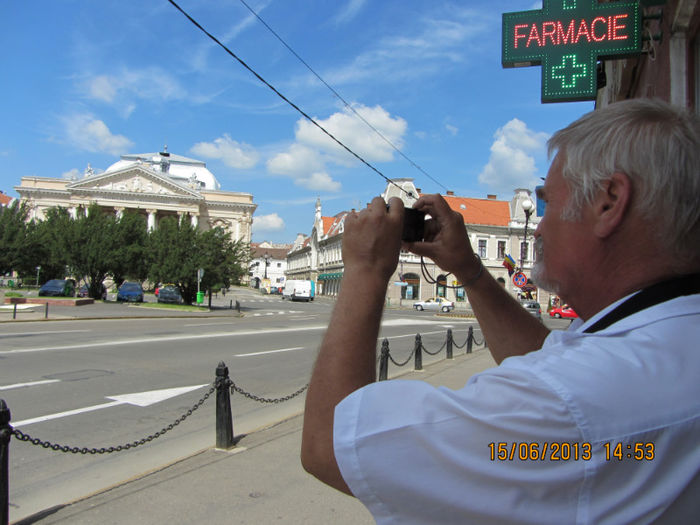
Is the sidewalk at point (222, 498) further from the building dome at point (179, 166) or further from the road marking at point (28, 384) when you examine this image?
the building dome at point (179, 166)

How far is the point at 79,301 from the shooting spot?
32031mm

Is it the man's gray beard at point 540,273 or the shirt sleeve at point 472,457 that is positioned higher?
the man's gray beard at point 540,273

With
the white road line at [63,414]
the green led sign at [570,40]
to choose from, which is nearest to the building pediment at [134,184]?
the white road line at [63,414]

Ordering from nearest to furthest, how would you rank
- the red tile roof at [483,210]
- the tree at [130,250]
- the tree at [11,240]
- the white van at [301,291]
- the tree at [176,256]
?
1. the tree at [176,256]
2. the tree at [130,250]
3. the tree at [11,240]
4. the red tile roof at [483,210]
5. the white van at [301,291]

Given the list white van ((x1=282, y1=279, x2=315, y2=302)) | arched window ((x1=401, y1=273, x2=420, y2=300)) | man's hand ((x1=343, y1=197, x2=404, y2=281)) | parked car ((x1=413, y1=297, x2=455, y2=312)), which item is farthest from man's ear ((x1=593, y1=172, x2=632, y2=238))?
A: white van ((x1=282, y1=279, x2=315, y2=302))

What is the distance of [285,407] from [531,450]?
7342 mm

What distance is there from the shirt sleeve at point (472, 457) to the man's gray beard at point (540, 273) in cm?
57

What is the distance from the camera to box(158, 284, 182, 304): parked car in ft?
123

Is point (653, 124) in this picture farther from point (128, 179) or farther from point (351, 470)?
point (128, 179)

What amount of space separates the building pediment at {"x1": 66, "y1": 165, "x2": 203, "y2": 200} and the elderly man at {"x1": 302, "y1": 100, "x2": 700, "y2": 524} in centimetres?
8512

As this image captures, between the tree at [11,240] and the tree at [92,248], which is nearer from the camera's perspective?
the tree at [92,248]

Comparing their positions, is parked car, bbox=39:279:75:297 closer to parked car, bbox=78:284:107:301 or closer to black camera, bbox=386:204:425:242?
parked car, bbox=78:284:107:301

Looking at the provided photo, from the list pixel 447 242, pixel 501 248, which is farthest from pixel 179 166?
pixel 447 242

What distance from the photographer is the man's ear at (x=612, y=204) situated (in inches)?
45.2
